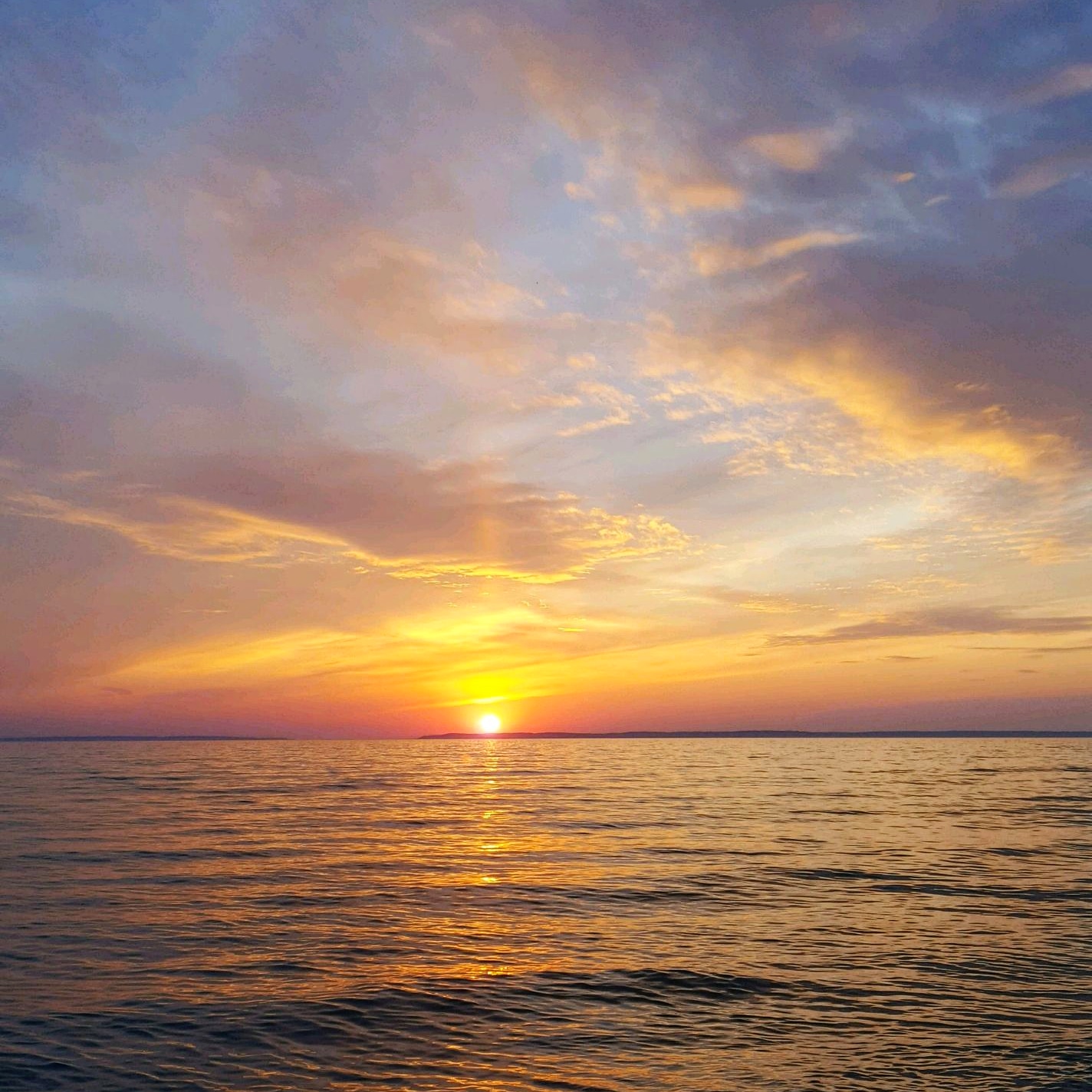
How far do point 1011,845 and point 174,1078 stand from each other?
34501mm

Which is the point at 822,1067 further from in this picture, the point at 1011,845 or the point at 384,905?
the point at 1011,845

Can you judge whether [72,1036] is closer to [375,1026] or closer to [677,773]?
[375,1026]

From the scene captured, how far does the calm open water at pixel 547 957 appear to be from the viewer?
12906mm

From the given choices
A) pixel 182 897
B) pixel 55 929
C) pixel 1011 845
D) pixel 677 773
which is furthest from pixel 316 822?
pixel 677 773

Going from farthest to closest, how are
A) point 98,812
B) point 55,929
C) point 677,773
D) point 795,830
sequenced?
point 677,773, point 98,812, point 795,830, point 55,929

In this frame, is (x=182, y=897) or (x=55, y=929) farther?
(x=182, y=897)

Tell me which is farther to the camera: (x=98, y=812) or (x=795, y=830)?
(x=98, y=812)

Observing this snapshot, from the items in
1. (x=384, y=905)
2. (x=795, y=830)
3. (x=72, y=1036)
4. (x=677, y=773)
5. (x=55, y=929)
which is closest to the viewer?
(x=72, y=1036)

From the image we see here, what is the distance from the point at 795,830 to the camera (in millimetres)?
42406

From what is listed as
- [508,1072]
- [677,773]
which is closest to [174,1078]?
[508,1072]

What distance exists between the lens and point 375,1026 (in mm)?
14594

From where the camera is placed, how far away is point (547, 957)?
19.0 metres

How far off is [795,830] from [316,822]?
2409 centimetres

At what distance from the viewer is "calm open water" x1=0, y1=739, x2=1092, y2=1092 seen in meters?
12.9
